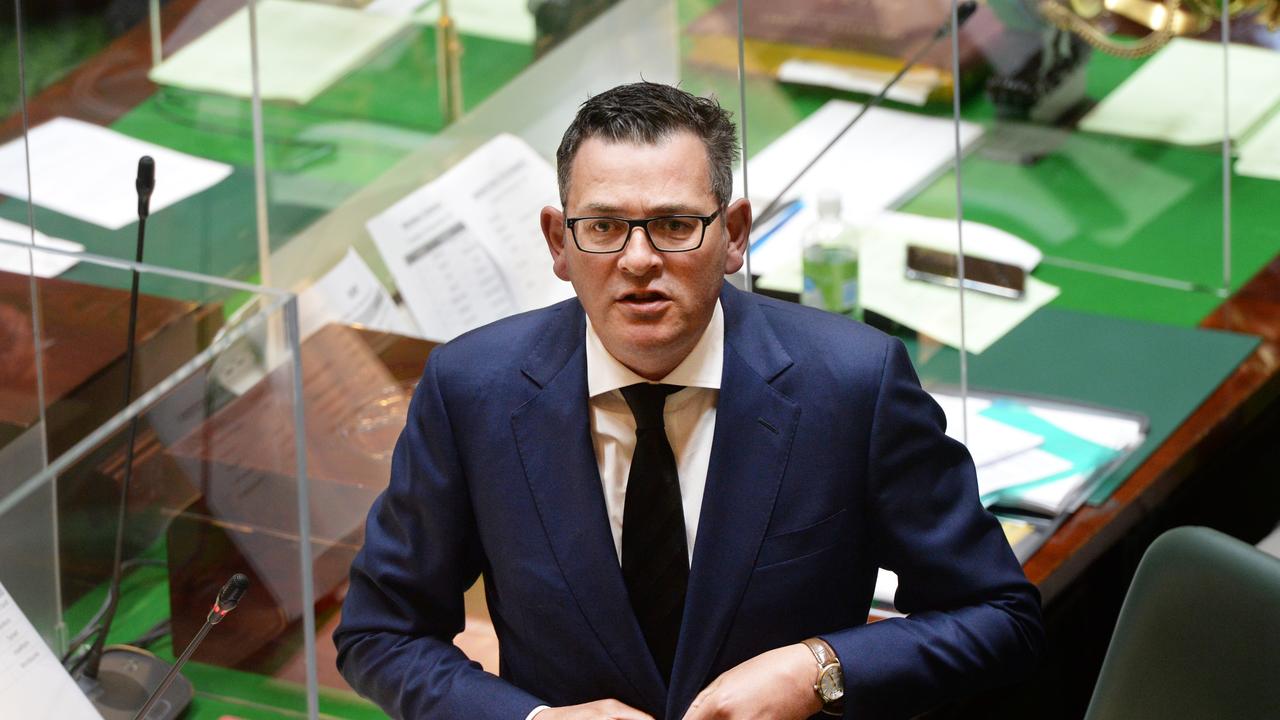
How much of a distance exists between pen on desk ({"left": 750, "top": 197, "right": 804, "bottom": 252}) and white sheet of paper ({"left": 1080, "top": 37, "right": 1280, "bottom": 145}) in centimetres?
101

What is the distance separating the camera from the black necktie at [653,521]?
159 centimetres

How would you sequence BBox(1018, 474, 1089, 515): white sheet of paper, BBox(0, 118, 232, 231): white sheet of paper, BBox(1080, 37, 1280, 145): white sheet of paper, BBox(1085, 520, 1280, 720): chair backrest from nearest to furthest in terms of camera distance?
BBox(1085, 520, 1280, 720): chair backrest < BBox(1018, 474, 1089, 515): white sheet of paper < BBox(0, 118, 232, 231): white sheet of paper < BBox(1080, 37, 1280, 145): white sheet of paper

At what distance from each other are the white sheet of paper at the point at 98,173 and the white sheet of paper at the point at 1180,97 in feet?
4.88

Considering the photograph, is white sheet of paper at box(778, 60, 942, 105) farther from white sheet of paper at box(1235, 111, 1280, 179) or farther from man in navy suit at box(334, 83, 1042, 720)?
white sheet of paper at box(1235, 111, 1280, 179)

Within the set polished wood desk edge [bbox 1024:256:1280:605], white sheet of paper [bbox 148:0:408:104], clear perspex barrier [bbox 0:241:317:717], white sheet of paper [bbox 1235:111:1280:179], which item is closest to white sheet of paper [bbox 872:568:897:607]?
polished wood desk edge [bbox 1024:256:1280:605]

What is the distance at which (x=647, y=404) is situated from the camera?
1.58 metres

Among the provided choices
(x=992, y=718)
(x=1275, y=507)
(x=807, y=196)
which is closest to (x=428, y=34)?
(x=807, y=196)

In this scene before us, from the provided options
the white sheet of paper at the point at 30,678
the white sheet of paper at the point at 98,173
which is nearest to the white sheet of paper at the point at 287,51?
the white sheet of paper at the point at 98,173

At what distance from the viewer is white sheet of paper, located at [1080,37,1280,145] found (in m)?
3.36

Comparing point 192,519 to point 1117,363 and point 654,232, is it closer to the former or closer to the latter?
point 654,232

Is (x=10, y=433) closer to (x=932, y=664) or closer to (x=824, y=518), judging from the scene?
(x=824, y=518)

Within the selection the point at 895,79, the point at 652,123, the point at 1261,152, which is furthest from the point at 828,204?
the point at 1261,152

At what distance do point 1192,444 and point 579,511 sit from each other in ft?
4.74

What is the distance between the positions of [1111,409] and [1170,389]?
14 centimetres
